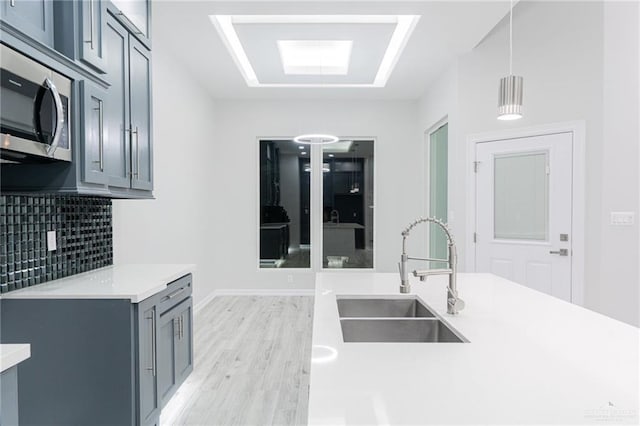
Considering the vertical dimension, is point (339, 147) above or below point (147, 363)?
above

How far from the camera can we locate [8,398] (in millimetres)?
1051

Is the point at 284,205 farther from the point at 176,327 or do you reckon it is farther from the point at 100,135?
the point at 100,135

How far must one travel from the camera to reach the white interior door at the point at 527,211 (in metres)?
3.61

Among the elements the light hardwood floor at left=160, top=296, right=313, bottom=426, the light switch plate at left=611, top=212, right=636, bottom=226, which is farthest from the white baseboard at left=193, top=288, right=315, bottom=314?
the light switch plate at left=611, top=212, right=636, bottom=226

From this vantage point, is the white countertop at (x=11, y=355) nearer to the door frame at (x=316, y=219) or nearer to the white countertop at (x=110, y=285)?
the white countertop at (x=110, y=285)

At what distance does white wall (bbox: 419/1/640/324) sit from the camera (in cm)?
335

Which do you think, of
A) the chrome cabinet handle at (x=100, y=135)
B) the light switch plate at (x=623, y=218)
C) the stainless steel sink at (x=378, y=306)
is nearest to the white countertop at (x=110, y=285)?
the chrome cabinet handle at (x=100, y=135)

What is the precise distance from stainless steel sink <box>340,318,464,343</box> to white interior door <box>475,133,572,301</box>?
2807 millimetres

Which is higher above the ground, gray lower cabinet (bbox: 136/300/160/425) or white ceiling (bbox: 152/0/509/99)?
white ceiling (bbox: 152/0/509/99)

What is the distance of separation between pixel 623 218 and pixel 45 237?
439 centimetres

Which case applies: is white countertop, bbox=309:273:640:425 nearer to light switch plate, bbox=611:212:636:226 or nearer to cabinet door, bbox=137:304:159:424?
cabinet door, bbox=137:304:159:424

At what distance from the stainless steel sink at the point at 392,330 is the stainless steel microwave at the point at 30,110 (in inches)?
55.9

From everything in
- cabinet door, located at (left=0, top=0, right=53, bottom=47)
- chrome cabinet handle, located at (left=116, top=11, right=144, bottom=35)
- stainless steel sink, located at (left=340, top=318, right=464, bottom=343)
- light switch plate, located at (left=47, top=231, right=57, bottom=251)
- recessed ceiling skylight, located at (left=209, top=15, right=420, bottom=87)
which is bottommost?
stainless steel sink, located at (left=340, top=318, right=464, bottom=343)

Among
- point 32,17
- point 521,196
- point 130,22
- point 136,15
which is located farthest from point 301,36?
point 521,196
